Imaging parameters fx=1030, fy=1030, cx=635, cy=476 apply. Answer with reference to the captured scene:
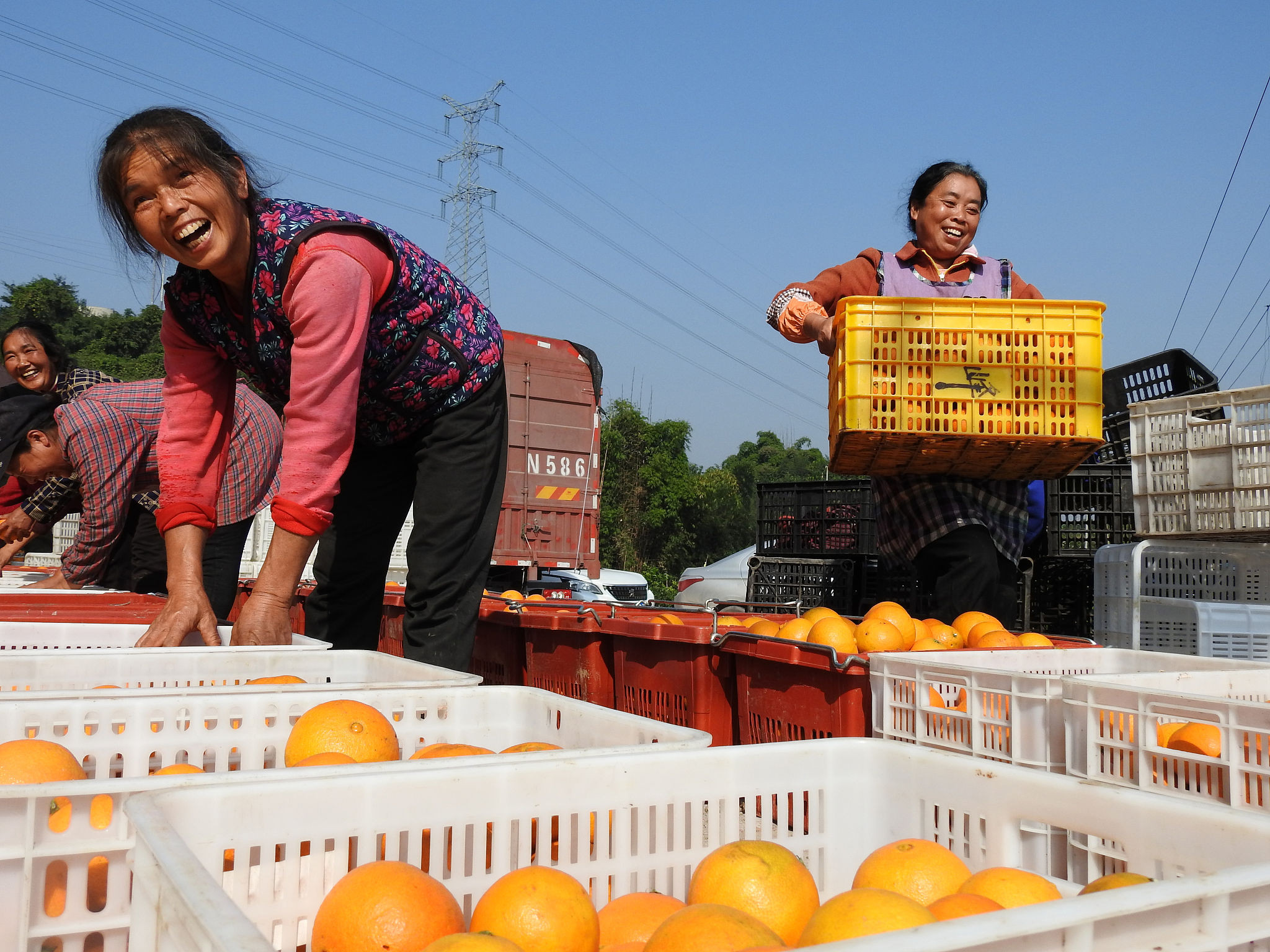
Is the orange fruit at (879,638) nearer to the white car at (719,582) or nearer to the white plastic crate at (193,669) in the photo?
the white plastic crate at (193,669)

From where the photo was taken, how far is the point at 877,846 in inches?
55.3

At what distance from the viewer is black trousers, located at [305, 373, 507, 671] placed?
2.96m

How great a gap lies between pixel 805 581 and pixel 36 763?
15.7ft

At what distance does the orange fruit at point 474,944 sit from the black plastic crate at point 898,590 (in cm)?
348

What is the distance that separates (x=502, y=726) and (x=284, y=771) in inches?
28.6

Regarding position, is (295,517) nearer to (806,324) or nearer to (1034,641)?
(1034,641)

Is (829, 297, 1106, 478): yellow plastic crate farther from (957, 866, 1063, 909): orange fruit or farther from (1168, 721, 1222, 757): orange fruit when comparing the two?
(957, 866, 1063, 909): orange fruit

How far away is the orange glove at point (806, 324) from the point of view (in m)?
3.76

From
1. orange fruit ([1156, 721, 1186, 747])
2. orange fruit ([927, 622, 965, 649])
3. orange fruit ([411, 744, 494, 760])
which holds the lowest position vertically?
orange fruit ([1156, 721, 1186, 747])

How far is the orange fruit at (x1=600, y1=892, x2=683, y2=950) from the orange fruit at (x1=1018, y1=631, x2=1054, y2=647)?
202cm

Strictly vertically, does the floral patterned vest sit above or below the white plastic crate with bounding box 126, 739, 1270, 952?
above

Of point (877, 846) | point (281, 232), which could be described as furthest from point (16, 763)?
point (281, 232)

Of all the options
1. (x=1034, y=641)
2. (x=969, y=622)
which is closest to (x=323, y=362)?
(x=1034, y=641)

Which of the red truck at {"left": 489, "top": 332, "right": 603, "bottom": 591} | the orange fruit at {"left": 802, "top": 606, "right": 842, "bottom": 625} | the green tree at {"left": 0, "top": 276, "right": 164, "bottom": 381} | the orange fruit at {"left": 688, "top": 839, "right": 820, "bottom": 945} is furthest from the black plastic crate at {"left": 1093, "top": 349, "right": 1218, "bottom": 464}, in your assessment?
the green tree at {"left": 0, "top": 276, "right": 164, "bottom": 381}
